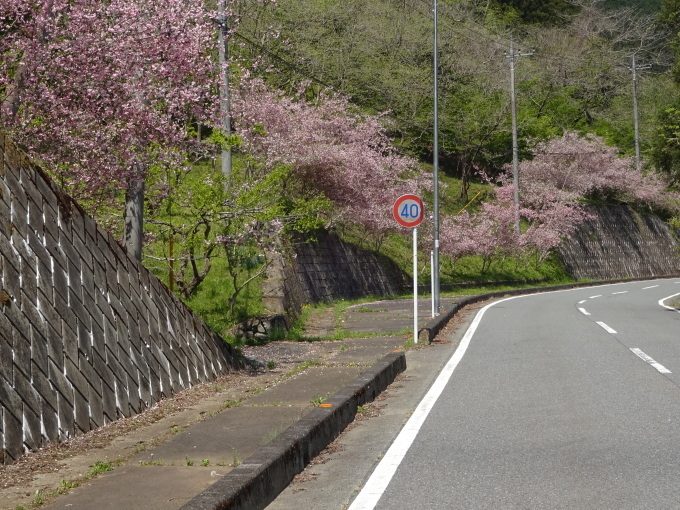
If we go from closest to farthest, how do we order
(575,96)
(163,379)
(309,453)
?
(309,453), (163,379), (575,96)

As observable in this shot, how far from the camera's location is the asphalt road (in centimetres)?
539

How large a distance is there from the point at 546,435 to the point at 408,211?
8.75 metres

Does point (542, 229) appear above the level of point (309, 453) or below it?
above

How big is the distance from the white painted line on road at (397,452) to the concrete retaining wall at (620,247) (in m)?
41.5

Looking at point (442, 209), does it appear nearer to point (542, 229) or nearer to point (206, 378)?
point (542, 229)

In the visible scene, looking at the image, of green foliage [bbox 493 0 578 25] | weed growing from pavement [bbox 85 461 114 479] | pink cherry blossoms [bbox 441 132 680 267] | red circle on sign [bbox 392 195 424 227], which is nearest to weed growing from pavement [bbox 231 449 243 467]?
weed growing from pavement [bbox 85 461 114 479]

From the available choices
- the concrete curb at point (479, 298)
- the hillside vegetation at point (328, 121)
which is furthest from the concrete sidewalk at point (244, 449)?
the concrete curb at point (479, 298)

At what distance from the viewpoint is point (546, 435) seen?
723 cm

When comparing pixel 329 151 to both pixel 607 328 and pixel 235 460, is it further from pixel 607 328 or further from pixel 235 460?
pixel 235 460

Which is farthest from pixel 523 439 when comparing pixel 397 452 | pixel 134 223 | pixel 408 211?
pixel 408 211

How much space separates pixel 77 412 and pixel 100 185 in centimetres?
488

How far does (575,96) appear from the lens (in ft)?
207

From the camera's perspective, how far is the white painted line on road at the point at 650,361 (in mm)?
11124

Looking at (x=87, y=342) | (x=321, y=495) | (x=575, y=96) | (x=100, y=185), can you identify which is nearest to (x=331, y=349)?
(x=100, y=185)
